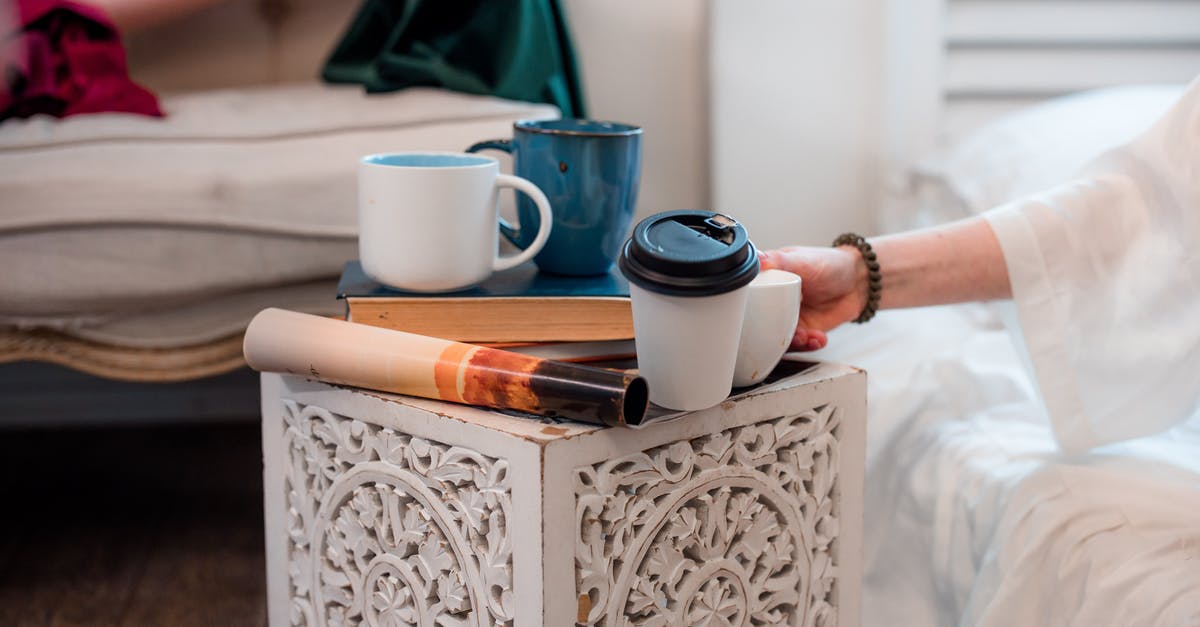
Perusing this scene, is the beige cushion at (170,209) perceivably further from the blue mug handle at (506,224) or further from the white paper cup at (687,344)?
the white paper cup at (687,344)

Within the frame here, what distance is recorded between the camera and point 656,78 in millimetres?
1582

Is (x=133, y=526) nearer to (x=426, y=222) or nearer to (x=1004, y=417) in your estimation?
(x=426, y=222)

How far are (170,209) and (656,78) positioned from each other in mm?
804

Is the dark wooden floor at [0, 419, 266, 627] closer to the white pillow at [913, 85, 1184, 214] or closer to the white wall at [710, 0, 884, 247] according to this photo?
the white wall at [710, 0, 884, 247]

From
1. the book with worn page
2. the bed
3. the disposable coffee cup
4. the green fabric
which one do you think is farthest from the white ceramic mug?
the green fabric

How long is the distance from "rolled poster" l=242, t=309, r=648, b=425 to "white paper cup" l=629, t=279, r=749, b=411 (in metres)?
0.02

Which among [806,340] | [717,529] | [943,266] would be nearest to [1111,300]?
[943,266]

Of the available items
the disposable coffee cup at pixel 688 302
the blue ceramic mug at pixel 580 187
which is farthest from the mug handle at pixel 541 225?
the disposable coffee cup at pixel 688 302

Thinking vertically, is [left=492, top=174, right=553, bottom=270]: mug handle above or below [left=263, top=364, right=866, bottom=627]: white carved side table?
above

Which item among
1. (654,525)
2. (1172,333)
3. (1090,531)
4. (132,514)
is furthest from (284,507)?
(132,514)

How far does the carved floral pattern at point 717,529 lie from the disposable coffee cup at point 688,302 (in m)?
0.05

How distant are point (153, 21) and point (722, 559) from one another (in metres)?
1.08

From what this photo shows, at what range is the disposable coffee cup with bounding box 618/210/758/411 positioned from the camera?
53 centimetres

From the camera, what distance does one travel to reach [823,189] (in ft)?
4.90
